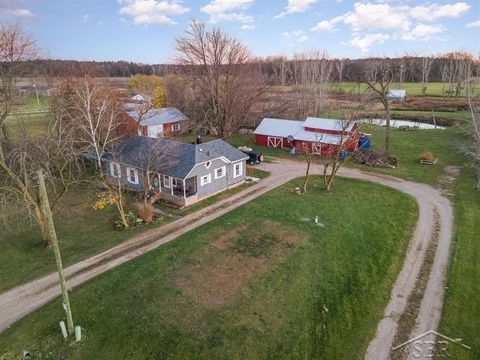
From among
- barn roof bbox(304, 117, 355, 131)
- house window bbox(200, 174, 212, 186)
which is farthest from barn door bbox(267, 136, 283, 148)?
house window bbox(200, 174, 212, 186)

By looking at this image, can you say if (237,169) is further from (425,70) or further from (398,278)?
(425,70)

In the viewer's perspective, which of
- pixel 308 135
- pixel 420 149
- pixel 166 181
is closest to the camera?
pixel 166 181

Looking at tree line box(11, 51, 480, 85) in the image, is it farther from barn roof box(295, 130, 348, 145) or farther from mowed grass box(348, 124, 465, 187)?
barn roof box(295, 130, 348, 145)

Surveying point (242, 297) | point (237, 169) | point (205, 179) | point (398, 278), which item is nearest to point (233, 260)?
point (242, 297)

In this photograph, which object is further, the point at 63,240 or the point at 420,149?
the point at 420,149

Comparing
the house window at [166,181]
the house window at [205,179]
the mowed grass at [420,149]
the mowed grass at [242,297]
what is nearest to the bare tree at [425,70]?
the mowed grass at [420,149]
